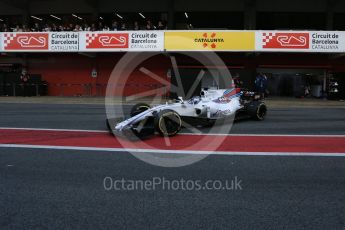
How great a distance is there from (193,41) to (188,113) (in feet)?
46.8

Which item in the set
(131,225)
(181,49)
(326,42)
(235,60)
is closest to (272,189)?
(131,225)

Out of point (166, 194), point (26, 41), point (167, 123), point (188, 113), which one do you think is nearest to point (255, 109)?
point (188, 113)

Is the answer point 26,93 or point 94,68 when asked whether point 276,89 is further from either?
point 26,93

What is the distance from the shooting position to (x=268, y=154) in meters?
6.36

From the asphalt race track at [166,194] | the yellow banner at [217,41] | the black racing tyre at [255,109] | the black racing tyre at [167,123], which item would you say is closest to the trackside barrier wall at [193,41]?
the yellow banner at [217,41]

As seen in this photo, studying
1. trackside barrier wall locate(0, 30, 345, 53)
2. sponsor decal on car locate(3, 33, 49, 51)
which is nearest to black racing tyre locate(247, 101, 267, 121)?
trackside barrier wall locate(0, 30, 345, 53)

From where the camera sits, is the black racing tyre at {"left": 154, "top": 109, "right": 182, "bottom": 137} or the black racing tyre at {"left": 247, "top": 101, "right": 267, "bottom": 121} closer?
the black racing tyre at {"left": 154, "top": 109, "right": 182, "bottom": 137}

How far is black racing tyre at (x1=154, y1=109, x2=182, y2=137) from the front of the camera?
7434 millimetres

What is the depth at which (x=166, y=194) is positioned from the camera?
165 inches

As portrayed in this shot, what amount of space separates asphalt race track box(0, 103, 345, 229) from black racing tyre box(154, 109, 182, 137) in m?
1.30

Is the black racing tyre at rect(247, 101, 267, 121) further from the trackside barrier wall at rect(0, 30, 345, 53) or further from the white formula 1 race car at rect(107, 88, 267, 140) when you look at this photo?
the trackside barrier wall at rect(0, 30, 345, 53)

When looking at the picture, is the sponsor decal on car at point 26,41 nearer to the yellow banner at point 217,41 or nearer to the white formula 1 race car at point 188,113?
the yellow banner at point 217,41

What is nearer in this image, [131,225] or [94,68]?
[131,225]

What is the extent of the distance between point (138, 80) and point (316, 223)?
24.1 meters
